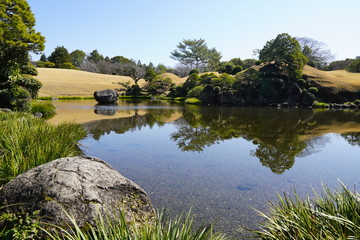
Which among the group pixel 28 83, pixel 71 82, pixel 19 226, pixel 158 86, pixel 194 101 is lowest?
pixel 19 226

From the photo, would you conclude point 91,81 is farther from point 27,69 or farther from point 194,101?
point 27,69

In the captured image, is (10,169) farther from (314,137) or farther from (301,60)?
(301,60)

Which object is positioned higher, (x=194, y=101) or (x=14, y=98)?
(x=14, y=98)

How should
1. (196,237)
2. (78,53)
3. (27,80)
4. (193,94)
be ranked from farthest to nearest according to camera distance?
1. (78,53)
2. (193,94)
3. (27,80)
4. (196,237)

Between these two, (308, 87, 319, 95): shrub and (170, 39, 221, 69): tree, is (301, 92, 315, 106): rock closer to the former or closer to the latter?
(308, 87, 319, 95): shrub

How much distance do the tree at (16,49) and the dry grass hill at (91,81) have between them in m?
24.9

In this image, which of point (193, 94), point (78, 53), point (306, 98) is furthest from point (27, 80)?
point (78, 53)

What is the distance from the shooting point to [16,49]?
65.8 feet

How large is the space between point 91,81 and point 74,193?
68.3 metres

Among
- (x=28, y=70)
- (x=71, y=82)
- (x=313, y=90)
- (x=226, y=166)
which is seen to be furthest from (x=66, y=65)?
(x=226, y=166)

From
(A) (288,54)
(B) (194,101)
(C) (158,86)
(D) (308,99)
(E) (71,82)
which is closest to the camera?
(D) (308,99)

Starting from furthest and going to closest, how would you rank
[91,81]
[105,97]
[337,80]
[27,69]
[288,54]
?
[91,81] → [337,80] → [288,54] → [105,97] → [27,69]

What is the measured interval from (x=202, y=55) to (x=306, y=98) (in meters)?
57.4

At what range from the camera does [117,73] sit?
88188mm
